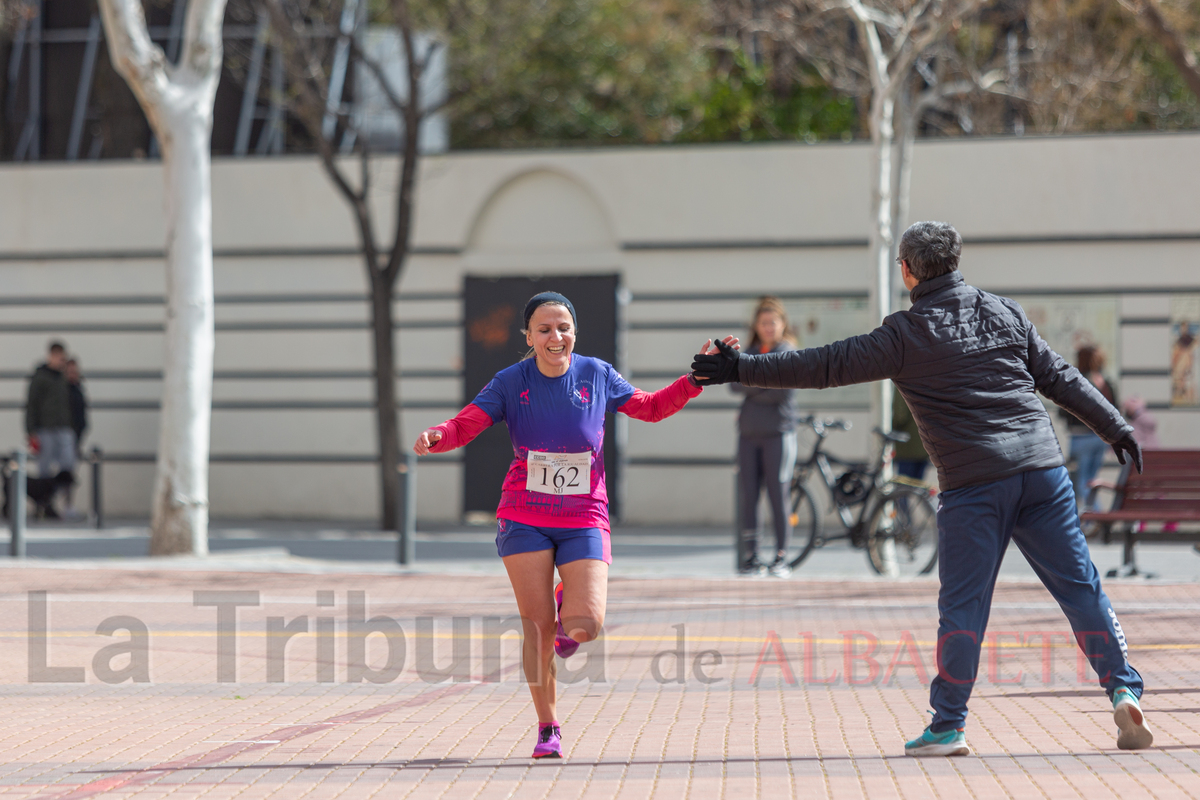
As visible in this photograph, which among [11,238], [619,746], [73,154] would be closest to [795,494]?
[619,746]

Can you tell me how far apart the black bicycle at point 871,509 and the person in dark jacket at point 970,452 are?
6281 mm

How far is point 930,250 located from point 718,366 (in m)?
0.86

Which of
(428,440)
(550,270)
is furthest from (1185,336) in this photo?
(428,440)

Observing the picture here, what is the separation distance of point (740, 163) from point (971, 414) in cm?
1159

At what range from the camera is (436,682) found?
270 inches

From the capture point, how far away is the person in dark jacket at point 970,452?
4855 millimetres

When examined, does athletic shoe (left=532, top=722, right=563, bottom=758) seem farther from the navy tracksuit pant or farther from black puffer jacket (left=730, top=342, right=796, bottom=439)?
black puffer jacket (left=730, top=342, right=796, bottom=439)

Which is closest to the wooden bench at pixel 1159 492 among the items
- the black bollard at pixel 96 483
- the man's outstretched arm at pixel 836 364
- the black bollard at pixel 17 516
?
the man's outstretched arm at pixel 836 364

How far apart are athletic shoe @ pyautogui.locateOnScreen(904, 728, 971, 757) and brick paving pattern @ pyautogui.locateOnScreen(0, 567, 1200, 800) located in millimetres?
48

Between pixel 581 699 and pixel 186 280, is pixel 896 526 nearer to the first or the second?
pixel 581 699

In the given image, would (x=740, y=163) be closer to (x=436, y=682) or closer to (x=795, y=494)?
(x=795, y=494)

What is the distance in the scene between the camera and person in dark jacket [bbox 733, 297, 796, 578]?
34.5 feet

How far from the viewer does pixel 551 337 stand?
16.4 ft

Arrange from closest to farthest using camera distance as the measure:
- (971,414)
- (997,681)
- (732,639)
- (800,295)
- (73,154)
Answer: (971,414) → (997,681) → (732,639) → (800,295) → (73,154)
